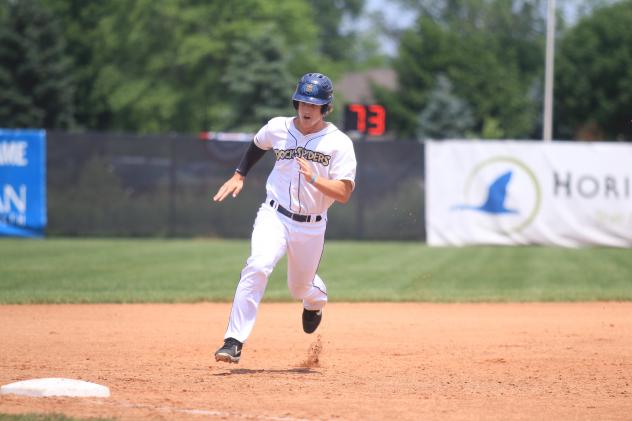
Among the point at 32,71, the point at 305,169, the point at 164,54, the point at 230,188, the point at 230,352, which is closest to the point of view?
the point at 305,169

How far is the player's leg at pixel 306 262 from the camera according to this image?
6.99 meters

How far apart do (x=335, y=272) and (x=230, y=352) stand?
8385 mm

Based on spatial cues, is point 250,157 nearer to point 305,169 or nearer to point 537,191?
point 305,169

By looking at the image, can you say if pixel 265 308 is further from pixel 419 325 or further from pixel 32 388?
pixel 32 388

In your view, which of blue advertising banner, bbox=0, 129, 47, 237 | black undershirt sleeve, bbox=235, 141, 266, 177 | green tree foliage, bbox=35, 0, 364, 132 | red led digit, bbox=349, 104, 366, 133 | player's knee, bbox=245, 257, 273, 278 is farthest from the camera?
green tree foliage, bbox=35, 0, 364, 132

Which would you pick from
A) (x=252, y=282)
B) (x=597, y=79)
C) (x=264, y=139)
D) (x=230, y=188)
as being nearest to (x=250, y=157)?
(x=264, y=139)

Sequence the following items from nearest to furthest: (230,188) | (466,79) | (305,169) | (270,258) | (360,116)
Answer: (305,169)
(270,258)
(230,188)
(360,116)
(466,79)

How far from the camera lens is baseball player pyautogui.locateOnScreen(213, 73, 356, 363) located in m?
6.75

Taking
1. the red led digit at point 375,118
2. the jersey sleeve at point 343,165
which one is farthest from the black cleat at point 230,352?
the red led digit at point 375,118

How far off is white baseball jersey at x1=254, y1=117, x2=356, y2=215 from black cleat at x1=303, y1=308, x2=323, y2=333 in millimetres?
1178

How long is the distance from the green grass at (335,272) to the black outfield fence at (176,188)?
1.57 feet

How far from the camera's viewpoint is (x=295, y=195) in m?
6.91

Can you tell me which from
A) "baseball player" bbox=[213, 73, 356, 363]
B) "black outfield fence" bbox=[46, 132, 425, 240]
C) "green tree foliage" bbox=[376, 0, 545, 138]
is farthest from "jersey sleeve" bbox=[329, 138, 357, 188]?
"green tree foliage" bbox=[376, 0, 545, 138]

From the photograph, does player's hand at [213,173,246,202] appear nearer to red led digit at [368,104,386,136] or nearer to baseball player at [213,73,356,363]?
baseball player at [213,73,356,363]
